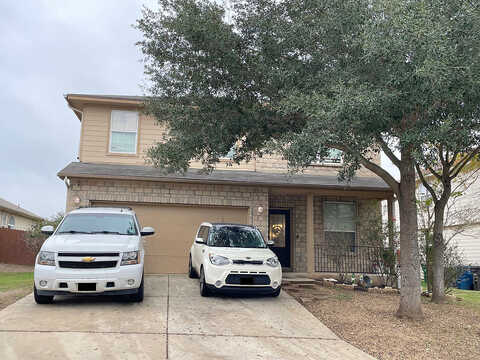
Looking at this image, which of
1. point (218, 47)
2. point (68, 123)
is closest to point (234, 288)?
point (218, 47)

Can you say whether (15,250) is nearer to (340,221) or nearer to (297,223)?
(297,223)

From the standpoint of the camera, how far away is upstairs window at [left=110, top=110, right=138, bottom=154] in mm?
13766

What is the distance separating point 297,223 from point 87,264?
898 centimetres

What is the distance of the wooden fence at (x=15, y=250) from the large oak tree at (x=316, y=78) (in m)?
10.9

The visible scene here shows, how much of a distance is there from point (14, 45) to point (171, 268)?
1612cm

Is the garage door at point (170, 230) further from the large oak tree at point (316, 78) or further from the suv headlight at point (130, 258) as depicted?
the suv headlight at point (130, 258)

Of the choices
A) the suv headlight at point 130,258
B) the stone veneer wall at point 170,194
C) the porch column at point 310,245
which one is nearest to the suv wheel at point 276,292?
the suv headlight at point 130,258

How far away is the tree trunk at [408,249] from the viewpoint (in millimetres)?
7434

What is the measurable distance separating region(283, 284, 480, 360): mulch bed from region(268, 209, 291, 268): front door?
467 cm

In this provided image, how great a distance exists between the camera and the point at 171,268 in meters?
12.4

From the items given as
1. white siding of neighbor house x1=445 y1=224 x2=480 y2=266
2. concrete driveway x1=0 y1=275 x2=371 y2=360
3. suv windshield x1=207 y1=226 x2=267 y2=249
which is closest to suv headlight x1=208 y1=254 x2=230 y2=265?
suv windshield x1=207 y1=226 x2=267 y2=249

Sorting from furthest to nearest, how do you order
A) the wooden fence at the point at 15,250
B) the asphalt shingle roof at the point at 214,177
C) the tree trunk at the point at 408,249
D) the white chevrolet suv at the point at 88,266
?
the wooden fence at the point at 15,250 → the asphalt shingle roof at the point at 214,177 → the tree trunk at the point at 408,249 → the white chevrolet suv at the point at 88,266

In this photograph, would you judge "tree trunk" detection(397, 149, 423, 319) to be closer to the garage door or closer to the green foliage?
the green foliage

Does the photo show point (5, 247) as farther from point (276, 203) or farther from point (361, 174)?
point (361, 174)
